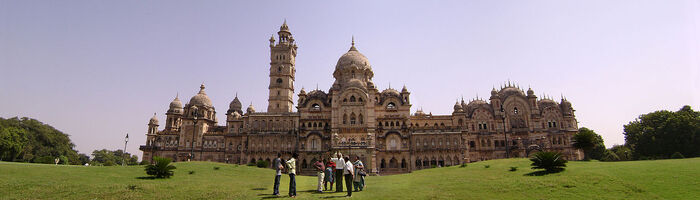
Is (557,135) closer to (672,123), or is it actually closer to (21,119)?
(672,123)

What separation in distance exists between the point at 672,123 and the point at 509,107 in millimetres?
19960

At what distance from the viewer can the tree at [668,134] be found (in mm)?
45406

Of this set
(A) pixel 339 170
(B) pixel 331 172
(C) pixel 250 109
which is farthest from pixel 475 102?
(A) pixel 339 170

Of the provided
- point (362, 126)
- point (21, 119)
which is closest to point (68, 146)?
point (21, 119)

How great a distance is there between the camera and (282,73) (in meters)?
61.5

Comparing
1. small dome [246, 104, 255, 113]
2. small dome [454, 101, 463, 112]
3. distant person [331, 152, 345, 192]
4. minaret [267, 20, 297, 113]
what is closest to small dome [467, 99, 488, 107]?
small dome [454, 101, 463, 112]

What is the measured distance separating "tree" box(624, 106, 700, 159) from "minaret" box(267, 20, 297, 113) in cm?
4985

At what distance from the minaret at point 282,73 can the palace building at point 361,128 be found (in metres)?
0.17

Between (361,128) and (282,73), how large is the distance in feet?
58.3

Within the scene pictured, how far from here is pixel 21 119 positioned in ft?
209

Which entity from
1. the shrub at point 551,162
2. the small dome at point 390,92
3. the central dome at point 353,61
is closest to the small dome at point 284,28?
the central dome at point 353,61

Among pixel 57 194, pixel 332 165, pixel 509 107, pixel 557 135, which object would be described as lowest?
pixel 57 194

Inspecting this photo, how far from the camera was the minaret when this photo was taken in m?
60.3

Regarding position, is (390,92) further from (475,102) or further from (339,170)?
(339,170)
